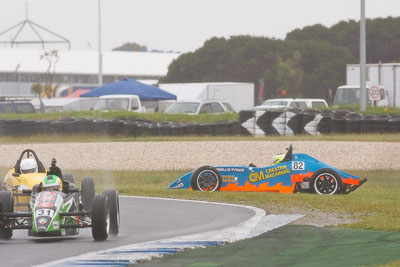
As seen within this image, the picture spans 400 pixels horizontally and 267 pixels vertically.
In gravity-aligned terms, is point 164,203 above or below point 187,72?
below

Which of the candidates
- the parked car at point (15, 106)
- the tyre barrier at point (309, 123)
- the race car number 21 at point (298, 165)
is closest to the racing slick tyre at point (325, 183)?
the race car number 21 at point (298, 165)

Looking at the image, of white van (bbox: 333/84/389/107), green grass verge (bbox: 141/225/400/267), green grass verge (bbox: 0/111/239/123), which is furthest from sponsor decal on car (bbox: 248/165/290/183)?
white van (bbox: 333/84/389/107)

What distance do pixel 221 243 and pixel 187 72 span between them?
76.8 metres

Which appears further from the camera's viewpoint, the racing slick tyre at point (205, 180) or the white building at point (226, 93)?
the white building at point (226, 93)

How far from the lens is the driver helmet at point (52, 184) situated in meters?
11.3

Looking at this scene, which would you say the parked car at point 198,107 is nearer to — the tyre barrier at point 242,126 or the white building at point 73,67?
the tyre barrier at point 242,126

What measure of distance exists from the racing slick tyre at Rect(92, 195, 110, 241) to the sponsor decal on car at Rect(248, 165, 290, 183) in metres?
6.36

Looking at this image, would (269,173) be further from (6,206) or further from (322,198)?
(6,206)

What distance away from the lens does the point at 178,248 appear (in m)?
9.88

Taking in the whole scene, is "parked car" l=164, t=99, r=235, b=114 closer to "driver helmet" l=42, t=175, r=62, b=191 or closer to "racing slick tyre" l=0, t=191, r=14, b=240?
"driver helmet" l=42, t=175, r=62, b=191

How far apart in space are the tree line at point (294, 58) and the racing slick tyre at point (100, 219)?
223ft

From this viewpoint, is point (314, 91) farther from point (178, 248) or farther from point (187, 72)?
point (178, 248)

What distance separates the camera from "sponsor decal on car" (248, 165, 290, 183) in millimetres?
16719

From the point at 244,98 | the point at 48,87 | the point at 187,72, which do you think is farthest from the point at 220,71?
the point at 244,98
